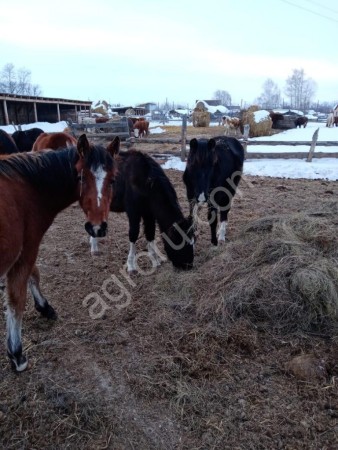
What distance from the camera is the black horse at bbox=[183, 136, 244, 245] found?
14.8 feet

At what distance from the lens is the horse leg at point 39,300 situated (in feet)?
11.2

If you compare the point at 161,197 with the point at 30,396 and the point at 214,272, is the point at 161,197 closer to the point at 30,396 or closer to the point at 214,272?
the point at 214,272

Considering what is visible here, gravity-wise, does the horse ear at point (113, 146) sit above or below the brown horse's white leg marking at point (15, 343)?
above

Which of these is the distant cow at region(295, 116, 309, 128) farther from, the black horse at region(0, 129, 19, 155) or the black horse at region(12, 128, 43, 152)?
the black horse at region(0, 129, 19, 155)

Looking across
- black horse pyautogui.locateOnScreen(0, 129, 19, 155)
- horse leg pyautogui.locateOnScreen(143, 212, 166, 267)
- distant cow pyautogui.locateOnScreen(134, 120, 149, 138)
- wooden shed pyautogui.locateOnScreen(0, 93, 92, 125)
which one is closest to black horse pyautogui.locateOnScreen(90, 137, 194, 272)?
horse leg pyautogui.locateOnScreen(143, 212, 166, 267)

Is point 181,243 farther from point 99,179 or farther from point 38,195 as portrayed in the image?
point 38,195

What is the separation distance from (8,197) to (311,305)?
3024mm

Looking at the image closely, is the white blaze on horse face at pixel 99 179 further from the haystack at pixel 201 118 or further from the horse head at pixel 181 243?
the haystack at pixel 201 118

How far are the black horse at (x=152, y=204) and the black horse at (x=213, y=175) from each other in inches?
18.3

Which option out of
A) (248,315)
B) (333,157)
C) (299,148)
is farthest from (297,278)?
(299,148)

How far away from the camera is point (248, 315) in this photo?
3359 mm

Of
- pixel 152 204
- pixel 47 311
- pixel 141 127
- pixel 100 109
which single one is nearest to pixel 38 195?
pixel 47 311

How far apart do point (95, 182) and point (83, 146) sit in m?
0.31

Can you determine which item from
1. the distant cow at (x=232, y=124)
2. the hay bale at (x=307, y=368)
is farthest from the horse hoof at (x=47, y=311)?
the distant cow at (x=232, y=124)
